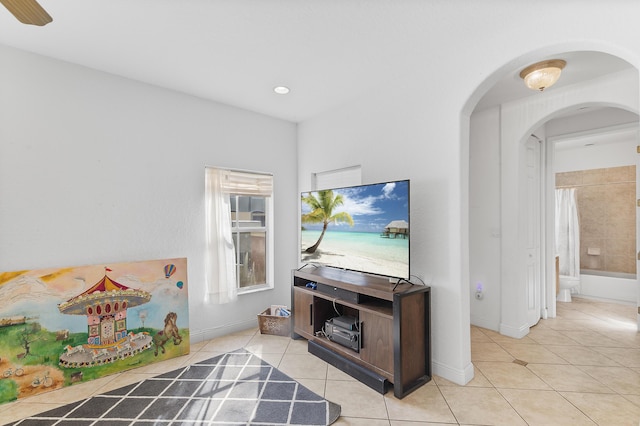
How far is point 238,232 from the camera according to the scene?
11.5 ft

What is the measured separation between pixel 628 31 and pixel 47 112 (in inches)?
153

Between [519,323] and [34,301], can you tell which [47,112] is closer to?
[34,301]

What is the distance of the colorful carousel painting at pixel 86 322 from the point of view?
217cm

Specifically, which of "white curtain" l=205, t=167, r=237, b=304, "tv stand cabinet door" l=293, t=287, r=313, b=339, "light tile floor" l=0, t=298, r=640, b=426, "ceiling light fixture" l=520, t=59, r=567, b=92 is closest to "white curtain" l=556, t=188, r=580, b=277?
"light tile floor" l=0, t=298, r=640, b=426

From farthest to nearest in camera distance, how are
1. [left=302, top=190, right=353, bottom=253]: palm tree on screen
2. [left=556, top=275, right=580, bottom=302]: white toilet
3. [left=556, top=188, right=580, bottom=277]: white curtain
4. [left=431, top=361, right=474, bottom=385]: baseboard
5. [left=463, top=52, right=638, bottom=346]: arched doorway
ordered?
[left=556, top=188, right=580, bottom=277]: white curtain
[left=556, top=275, right=580, bottom=302]: white toilet
[left=463, top=52, right=638, bottom=346]: arched doorway
[left=302, top=190, right=353, bottom=253]: palm tree on screen
[left=431, top=361, right=474, bottom=385]: baseboard

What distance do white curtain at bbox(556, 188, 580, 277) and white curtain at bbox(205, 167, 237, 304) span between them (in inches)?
215

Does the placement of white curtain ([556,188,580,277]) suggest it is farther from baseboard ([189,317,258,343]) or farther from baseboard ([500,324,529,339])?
baseboard ([189,317,258,343])

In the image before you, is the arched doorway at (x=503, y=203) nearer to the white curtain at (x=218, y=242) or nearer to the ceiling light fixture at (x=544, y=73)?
the ceiling light fixture at (x=544, y=73)

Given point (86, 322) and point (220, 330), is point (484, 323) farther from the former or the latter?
point (86, 322)

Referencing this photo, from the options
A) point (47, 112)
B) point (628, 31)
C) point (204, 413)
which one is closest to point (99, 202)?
point (47, 112)

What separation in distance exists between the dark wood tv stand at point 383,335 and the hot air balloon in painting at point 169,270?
142 centimetres

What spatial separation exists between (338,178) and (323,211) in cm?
70

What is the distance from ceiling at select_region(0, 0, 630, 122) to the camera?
184 centimetres

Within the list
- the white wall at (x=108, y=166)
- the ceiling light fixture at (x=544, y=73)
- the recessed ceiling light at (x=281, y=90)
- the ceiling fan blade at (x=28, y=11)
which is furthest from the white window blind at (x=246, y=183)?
the ceiling light fixture at (x=544, y=73)
